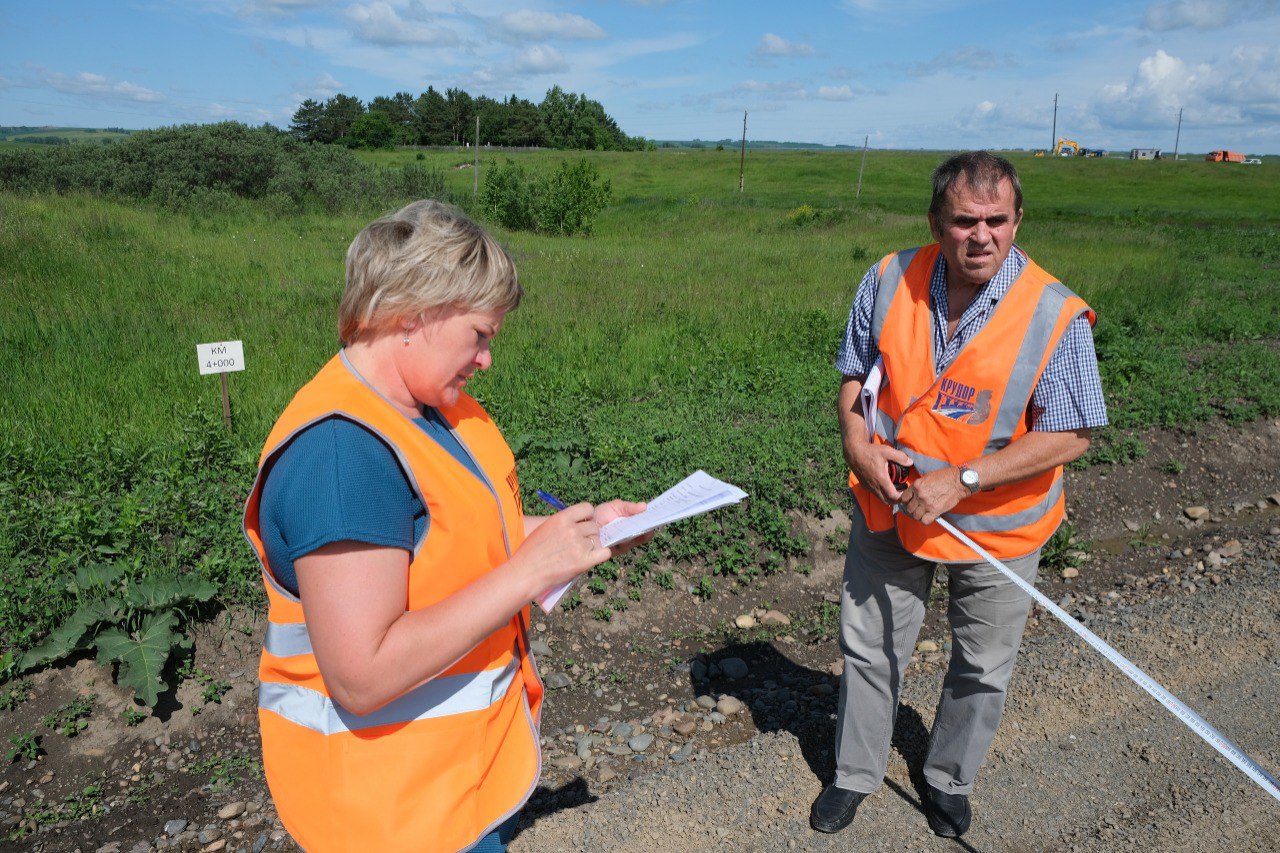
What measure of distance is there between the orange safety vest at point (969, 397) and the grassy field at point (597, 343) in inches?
92.3

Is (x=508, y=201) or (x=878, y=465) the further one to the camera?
(x=508, y=201)

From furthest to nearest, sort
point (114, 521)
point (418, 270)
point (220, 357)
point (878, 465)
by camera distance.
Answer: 1. point (220, 357)
2. point (114, 521)
3. point (878, 465)
4. point (418, 270)

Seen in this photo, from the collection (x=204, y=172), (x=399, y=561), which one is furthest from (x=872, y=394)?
(x=204, y=172)

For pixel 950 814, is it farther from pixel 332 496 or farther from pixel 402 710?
pixel 332 496

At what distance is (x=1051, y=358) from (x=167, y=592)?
3.88 metres

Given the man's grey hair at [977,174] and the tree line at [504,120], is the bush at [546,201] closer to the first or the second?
the man's grey hair at [977,174]

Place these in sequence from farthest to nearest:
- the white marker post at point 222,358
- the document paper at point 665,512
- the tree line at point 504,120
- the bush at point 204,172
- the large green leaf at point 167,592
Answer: the tree line at point 504,120 → the bush at point 204,172 → the white marker post at point 222,358 → the large green leaf at point 167,592 → the document paper at point 665,512

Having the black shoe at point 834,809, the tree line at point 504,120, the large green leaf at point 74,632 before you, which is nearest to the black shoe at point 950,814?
the black shoe at point 834,809

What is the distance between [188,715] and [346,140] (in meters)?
81.7

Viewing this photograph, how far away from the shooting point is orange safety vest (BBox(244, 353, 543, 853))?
5.23 ft

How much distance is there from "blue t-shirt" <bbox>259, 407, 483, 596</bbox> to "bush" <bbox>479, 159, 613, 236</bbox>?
23815 mm

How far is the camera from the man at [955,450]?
9.01 feet

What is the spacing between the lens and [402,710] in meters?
1.69

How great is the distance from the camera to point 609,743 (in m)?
3.87
